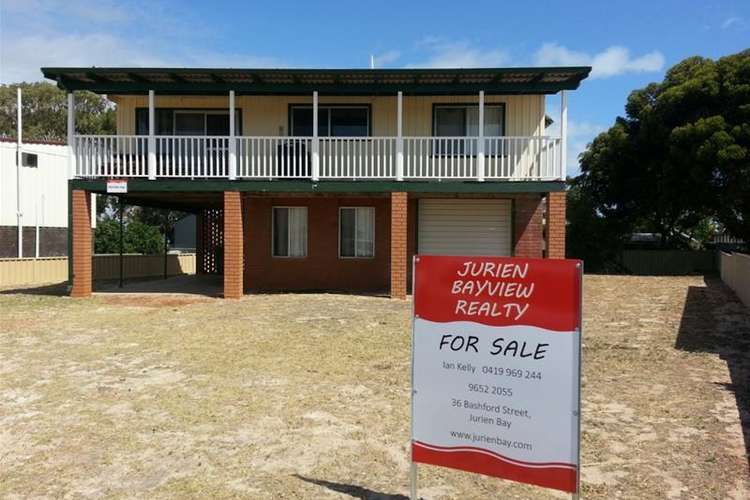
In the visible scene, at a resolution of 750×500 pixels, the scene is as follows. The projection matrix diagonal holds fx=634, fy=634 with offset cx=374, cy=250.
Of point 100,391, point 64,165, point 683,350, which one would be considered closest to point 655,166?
point 683,350

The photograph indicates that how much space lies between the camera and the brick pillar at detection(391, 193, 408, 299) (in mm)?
14703

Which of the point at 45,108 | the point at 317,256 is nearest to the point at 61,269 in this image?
the point at 317,256

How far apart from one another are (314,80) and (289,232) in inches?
167

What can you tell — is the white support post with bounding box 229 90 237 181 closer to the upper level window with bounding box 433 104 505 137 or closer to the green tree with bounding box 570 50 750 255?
the upper level window with bounding box 433 104 505 137

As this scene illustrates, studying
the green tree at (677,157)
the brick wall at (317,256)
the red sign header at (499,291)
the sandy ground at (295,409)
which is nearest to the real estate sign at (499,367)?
the red sign header at (499,291)

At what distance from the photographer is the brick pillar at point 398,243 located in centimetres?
1470

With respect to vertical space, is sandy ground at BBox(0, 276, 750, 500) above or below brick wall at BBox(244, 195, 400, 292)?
below

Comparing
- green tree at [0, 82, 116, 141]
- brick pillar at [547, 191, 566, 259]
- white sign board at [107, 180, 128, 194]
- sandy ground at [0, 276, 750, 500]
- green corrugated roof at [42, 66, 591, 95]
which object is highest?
green tree at [0, 82, 116, 141]

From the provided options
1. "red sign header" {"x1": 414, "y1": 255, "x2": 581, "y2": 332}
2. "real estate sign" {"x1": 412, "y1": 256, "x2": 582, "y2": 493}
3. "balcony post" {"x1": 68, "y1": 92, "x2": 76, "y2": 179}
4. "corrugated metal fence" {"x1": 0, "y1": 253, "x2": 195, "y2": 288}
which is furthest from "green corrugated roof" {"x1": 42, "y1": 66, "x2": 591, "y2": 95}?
"real estate sign" {"x1": 412, "y1": 256, "x2": 582, "y2": 493}

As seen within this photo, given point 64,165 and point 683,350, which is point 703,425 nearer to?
point 683,350

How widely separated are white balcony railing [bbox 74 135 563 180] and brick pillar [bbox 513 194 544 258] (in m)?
1.42

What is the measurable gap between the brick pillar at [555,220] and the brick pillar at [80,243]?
10780mm

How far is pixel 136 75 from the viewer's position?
14.6m

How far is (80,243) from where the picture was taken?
48.9 feet
